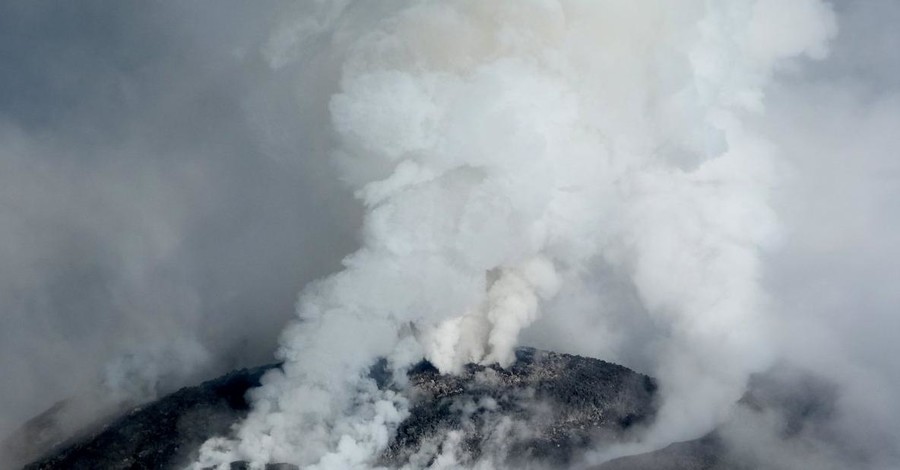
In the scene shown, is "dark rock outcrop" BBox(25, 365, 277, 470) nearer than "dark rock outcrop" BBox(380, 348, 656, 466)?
Yes

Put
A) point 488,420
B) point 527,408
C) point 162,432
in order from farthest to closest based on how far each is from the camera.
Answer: point 527,408 → point 488,420 → point 162,432

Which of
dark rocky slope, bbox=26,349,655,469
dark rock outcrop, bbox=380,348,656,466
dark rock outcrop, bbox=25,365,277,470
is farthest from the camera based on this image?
dark rock outcrop, bbox=380,348,656,466

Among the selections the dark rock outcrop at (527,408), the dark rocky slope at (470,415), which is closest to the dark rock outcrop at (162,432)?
the dark rocky slope at (470,415)

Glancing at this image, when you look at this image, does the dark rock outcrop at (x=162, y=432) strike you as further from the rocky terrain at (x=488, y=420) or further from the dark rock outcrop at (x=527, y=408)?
the dark rock outcrop at (x=527, y=408)

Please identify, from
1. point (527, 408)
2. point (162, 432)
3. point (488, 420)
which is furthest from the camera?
point (527, 408)

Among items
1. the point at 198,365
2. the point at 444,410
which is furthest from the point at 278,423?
the point at 198,365

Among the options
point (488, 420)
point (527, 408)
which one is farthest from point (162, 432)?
point (527, 408)

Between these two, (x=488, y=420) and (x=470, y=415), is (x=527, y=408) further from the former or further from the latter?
(x=470, y=415)

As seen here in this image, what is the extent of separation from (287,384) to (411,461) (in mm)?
7425

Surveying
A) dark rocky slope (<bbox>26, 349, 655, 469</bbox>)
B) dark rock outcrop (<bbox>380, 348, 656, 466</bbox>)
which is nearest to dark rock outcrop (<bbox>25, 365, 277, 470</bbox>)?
dark rocky slope (<bbox>26, 349, 655, 469</bbox>)

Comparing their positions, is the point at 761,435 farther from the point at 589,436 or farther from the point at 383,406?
the point at 383,406

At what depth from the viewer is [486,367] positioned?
4344 centimetres

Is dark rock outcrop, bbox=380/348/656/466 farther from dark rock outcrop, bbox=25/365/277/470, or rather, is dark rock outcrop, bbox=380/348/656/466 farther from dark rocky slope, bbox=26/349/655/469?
dark rock outcrop, bbox=25/365/277/470

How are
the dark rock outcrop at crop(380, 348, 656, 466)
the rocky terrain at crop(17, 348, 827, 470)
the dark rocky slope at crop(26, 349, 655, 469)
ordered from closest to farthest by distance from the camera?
the dark rocky slope at crop(26, 349, 655, 469)
the rocky terrain at crop(17, 348, 827, 470)
the dark rock outcrop at crop(380, 348, 656, 466)
